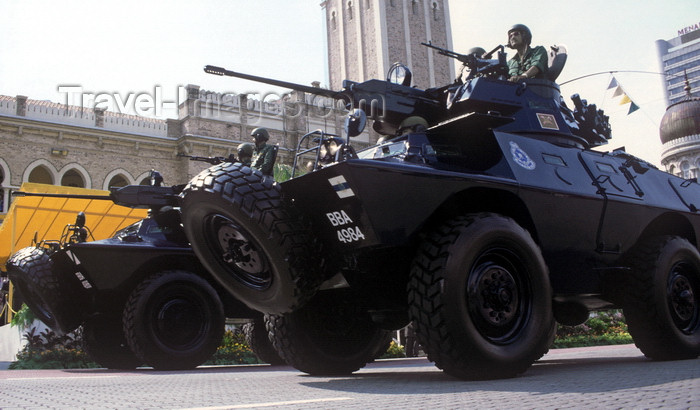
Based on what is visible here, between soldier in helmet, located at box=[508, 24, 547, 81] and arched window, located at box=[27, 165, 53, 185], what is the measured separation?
23998 mm

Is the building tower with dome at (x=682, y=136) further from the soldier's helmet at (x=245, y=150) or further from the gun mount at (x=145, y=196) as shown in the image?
the gun mount at (x=145, y=196)

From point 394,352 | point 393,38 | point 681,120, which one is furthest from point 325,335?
point 681,120

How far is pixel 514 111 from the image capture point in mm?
5754

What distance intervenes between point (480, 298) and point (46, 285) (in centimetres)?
614

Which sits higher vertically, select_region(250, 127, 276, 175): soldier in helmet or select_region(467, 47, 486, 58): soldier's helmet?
select_region(467, 47, 486, 58): soldier's helmet

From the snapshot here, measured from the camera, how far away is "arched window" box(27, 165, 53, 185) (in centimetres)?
2652

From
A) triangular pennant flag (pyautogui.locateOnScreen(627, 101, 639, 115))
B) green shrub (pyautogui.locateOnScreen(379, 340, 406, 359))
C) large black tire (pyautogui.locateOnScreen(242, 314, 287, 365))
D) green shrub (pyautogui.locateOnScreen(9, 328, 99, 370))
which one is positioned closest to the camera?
large black tire (pyautogui.locateOnScreen(242, 314, 287, 365))

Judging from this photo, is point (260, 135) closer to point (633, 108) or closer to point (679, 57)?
point (633, 108)

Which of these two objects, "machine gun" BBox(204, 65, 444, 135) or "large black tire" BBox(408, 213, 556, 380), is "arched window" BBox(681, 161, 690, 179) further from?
"large black tire" BBox(408, 213, 556, 380)

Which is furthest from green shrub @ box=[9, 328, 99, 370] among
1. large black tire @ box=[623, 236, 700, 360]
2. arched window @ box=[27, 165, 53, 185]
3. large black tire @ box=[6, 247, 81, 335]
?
arched window @ box=[27, 165, 53, 185]

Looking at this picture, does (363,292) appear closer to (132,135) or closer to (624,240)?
(624,240)

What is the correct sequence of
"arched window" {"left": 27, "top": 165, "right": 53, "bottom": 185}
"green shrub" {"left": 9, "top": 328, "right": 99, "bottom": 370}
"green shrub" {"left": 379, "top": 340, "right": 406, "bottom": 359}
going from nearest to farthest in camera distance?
"green shrub" {"left": 9, "top": 328, "right": 99, "bottom": 370}
"green shrub" {"left": 379, "top": 340, "right": 406, "bottom": 359}
"arched window" {"left": 27, "top": 165, "right": 53, "bottom": 185}

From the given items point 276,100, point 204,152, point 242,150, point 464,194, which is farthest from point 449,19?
point 464,194

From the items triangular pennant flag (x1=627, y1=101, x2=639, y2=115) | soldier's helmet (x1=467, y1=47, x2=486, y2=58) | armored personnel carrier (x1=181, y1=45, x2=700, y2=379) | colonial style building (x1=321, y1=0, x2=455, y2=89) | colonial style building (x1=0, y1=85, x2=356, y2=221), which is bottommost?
armored personnel carrier (x1=181, y1=45, x2=700, y2=379)
